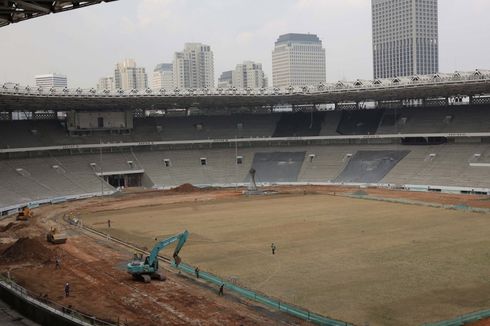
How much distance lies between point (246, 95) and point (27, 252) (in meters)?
50.0

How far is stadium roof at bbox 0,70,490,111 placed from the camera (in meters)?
68.9

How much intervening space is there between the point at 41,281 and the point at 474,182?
53940mm

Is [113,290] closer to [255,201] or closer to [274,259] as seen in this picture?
[274,259]

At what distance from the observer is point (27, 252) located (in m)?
38.3

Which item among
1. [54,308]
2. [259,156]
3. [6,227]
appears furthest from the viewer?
[259,156]

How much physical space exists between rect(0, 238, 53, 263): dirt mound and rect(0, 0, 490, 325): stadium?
0.44 feet

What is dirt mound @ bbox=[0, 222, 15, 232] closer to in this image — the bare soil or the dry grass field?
the dry grass field

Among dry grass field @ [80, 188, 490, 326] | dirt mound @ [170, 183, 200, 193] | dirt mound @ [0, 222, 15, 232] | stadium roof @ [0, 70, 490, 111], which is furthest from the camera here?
dirt mound @ [170, 183, 200, 193]

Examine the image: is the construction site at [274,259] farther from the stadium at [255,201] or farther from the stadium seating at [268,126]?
the stadium seating at [268,126]

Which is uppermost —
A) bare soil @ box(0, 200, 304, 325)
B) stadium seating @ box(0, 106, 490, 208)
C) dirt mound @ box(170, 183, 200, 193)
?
stadium seating @ box(0, 106, 490, 208)

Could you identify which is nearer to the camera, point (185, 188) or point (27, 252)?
point (27, 252)

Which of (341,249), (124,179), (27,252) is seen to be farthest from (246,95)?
(27,252)

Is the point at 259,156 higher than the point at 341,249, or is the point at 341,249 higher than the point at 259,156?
the point at 259,156

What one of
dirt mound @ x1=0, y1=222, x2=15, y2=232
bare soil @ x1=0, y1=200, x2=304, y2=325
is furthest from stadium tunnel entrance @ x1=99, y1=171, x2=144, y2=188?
bare soil @ x1=0, y1=200, x2=304, y2=325
